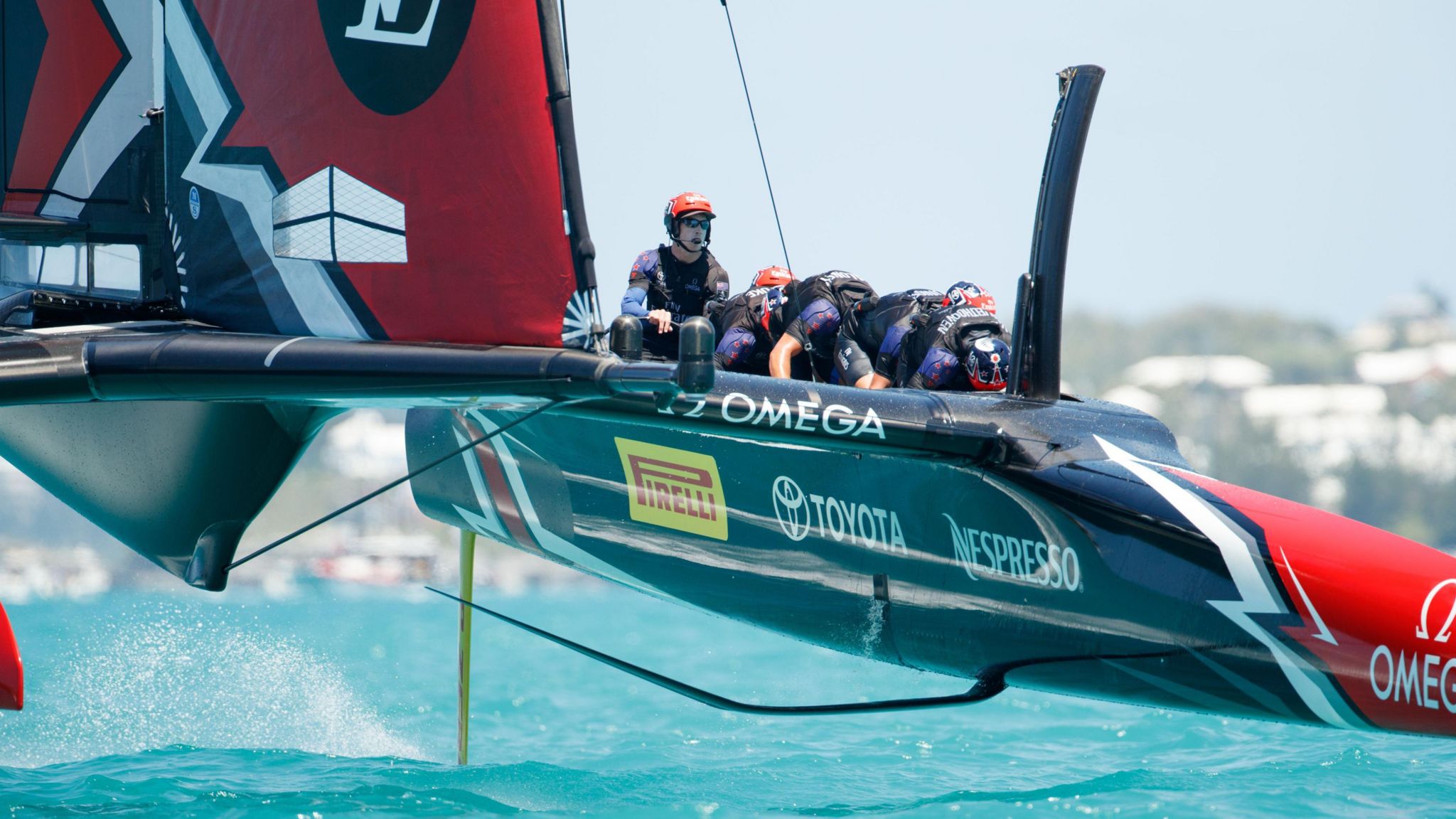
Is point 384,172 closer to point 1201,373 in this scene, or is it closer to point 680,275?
point 680,275

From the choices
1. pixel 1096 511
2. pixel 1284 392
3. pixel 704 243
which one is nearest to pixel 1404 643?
pixel 1096 511

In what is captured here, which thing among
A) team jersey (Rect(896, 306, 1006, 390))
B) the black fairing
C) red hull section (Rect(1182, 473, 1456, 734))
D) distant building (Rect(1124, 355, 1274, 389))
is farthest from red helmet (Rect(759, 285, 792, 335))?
distant building (Rect(1124, 355, 1274, 389))

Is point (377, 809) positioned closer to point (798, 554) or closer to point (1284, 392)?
point (798, 554)

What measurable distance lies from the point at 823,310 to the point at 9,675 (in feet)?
11.5

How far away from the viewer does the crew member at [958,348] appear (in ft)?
17.7

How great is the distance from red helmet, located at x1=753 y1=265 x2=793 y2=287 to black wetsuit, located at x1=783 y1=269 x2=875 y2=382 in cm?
52

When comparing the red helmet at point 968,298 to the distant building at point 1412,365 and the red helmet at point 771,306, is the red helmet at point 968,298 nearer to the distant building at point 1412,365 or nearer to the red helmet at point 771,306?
the red helmet at point 771,306

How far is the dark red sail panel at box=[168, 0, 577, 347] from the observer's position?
4102 mm

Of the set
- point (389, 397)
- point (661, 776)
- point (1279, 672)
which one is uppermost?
point (389, 397)

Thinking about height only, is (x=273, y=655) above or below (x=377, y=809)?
below

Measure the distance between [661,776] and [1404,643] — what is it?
2880 mm

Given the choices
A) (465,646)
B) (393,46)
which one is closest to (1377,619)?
(393,46)

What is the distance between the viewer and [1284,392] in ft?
237

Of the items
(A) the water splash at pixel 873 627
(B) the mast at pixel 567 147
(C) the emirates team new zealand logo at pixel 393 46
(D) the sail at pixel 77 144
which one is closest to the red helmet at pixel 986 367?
(A) the water splash at pixel 873 627
